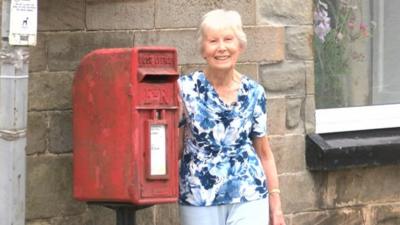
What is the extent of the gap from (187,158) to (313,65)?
1.70 metres

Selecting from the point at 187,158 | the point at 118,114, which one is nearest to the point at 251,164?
the point at 187,158

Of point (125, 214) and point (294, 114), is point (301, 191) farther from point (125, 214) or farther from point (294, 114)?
point (125, 214)

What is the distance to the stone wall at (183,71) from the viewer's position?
508cm

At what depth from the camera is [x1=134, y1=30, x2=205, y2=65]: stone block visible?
5320 mm

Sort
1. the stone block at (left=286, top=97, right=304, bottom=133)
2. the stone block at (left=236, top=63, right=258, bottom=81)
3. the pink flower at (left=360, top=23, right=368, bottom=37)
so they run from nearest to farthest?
the stone block at (left=236, top=63, right=258, bottom=81), the stone block at (left=286, top=97, right=304, bottom=133), the pink flower at (left=360, top=23, right=368, bottom=37)

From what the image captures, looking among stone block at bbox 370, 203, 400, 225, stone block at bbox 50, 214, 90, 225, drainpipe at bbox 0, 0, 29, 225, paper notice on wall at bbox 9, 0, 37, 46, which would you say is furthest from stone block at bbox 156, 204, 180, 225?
paper notice on wall at bbox 9, 0, 37, 46

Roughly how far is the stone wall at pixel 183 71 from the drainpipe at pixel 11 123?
112cm

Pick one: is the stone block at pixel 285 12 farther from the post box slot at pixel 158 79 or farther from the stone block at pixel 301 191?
the post box slot at pixel 158 79

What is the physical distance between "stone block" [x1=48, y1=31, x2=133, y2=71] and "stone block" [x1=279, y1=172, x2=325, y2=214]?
1.35 m

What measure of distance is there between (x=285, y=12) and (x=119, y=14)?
108cm

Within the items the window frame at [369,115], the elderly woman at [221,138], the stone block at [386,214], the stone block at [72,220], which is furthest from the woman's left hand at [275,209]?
the stone block at [386,214]

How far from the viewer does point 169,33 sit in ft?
17.7

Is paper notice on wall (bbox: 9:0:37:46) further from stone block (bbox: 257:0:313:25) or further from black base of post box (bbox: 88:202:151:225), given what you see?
stone block (bbox: 257:0:313:25)

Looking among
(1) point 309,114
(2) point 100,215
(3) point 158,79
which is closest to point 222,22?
(3) point 158,79
